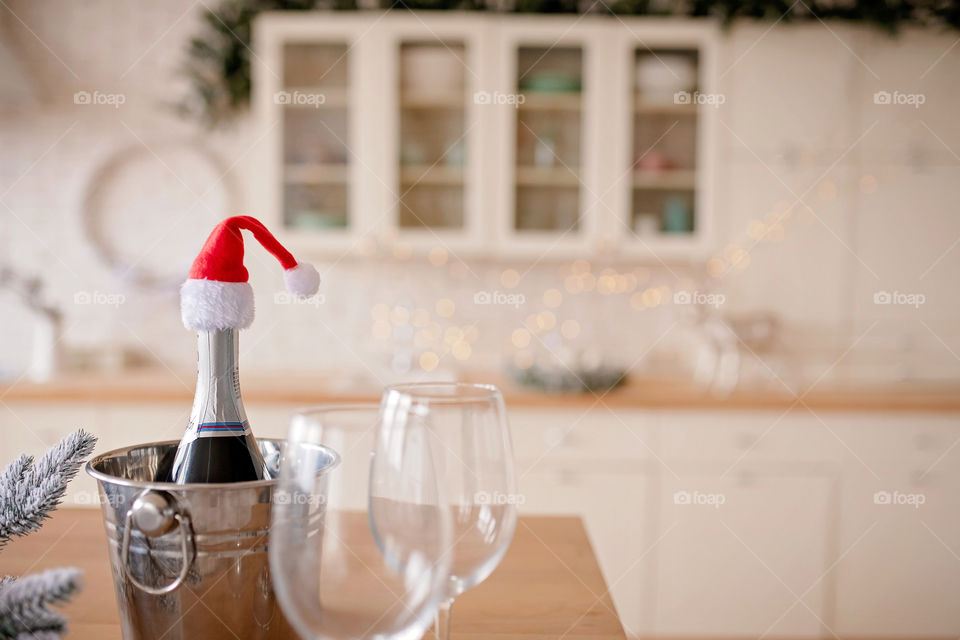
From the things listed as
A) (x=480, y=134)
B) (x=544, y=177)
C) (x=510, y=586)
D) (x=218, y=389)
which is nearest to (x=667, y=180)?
(x=544, y=177)

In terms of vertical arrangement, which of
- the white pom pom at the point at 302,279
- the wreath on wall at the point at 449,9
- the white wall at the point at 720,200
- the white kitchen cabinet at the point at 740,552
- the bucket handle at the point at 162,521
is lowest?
the white kitchen cabinet at the point at 740,552

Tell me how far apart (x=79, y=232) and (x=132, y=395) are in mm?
868

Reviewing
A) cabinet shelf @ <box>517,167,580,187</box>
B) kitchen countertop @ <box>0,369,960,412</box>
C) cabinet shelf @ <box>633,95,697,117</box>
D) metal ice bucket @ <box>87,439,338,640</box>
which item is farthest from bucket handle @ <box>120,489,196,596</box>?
cabinet shelf @ <box>633,95,697,117</box>

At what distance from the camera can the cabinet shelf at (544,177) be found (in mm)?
2486

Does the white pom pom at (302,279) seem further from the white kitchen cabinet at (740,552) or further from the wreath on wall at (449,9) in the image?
the wreath on wall at (449,9)

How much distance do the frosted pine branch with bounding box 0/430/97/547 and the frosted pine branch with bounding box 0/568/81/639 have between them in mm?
109

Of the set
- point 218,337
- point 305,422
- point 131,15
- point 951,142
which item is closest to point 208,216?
point 131,15

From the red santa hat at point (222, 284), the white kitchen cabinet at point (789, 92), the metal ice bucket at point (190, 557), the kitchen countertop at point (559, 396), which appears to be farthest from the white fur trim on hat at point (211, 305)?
the white kitchen cabinet at point (789, 92)

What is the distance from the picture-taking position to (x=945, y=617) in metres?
2.28

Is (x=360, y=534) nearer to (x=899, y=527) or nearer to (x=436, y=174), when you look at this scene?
(x=436, y=174)

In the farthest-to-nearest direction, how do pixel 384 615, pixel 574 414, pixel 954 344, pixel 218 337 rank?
1. pixel 954 344
2. pixel 574 414
3. pixel 218 337
4. pixel 384 615

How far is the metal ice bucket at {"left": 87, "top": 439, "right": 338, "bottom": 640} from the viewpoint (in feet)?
1.64

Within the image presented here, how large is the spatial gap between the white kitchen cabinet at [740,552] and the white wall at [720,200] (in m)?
0.66

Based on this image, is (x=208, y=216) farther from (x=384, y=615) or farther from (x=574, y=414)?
(x=384, y=615)
